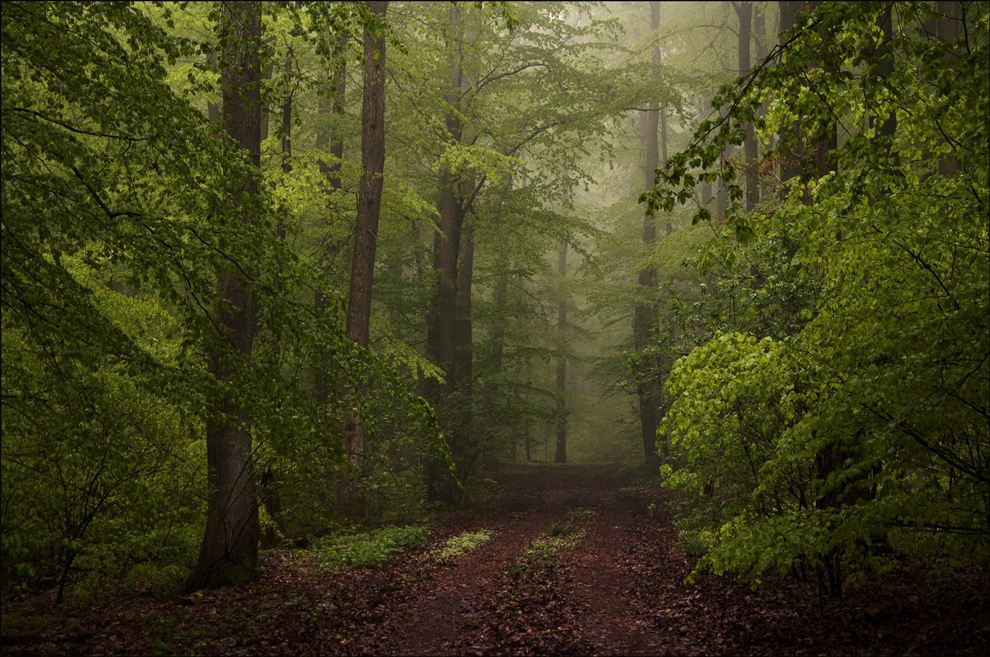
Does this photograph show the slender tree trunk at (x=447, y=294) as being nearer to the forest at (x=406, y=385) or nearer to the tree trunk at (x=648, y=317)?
the forest at (x=406, y=385)

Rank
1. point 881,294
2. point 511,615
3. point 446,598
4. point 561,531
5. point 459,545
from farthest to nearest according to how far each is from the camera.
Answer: point 561,531
point 459,545
point 446,598
point 511,615
point 881,294

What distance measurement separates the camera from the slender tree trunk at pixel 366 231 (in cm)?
1291

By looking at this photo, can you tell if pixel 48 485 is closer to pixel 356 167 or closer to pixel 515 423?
pixel 356 167

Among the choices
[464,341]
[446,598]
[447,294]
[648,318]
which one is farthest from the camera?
[648,318]

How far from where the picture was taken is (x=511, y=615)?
25.4 ft

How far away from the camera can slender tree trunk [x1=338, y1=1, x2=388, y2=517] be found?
12906 mm

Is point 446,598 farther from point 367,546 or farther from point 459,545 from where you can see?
point 459,545

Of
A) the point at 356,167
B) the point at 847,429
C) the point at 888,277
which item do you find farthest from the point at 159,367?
the point at 356,167

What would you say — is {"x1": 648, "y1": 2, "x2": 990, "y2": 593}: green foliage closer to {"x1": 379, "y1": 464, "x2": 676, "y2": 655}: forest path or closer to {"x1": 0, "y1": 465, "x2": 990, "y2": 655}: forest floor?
{"x1": 0, "y1": 465, "x2": 990, "y2": 655}: forest floor

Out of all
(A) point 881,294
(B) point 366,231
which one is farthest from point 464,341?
(A) point 881,294

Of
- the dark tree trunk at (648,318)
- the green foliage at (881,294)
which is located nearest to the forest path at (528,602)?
the green foliage at (881,294)

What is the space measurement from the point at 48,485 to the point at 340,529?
19.8 feet

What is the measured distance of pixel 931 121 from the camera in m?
4.49

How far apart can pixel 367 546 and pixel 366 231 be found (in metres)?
6.43
